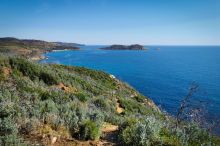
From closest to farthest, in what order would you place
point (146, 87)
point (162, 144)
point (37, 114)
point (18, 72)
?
point (162, 144) < point (37, 114) < point (18, 72) < point (146, 87)

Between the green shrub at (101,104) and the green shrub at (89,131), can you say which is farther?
the green shrub at (101,104)

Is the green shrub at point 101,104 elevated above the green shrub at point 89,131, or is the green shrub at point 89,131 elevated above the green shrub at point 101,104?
the green shrub at point 89,131

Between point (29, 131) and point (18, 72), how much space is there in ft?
57.2

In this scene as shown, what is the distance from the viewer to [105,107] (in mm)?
21516

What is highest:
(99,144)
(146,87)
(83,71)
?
(99,144)

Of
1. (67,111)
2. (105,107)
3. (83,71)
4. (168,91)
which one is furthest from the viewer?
(168,91)

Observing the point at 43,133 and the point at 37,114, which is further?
the point at 37,114

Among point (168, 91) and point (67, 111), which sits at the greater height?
point (67, 111)

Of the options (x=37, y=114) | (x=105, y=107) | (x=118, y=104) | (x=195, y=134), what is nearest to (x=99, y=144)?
(x=37, y=114)

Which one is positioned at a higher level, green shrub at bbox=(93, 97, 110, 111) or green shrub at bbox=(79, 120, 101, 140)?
green shrub at bbox=(79, 120, 101, 140)

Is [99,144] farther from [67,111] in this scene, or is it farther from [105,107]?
[105,107]

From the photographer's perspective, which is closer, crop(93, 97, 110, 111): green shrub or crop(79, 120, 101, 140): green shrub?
crop(79, 120, 101, 140): green shrub

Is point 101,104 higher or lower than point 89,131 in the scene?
lower

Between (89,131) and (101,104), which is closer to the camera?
(89,131)
